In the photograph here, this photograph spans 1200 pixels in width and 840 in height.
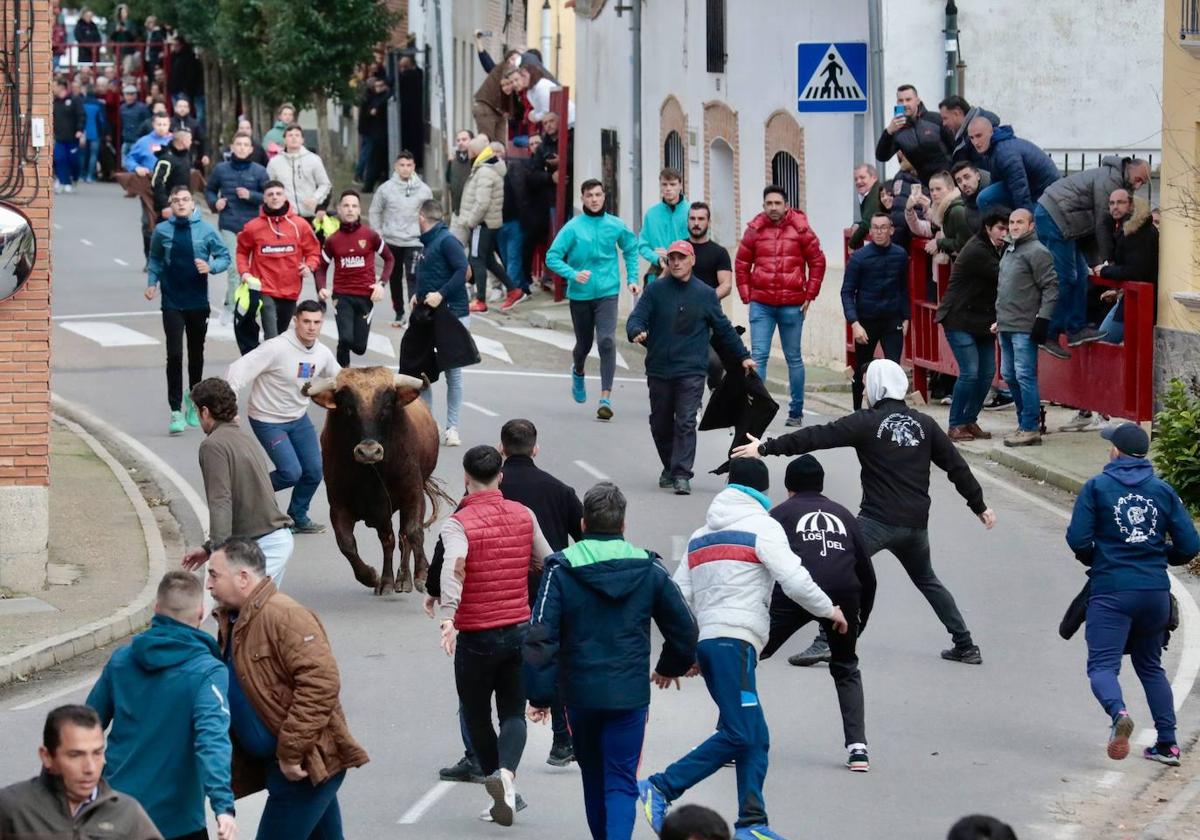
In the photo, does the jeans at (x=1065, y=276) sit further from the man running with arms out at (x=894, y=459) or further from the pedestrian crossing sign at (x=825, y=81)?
the man running with arms out at (x=894, y=459)

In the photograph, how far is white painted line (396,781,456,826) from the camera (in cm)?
1018

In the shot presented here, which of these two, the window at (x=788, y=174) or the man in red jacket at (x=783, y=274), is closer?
the man in red jacket at (x=783, y=274)

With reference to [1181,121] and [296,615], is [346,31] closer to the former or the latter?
[1181,121]

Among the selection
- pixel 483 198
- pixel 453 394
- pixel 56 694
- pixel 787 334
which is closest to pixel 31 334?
pixel 56 694

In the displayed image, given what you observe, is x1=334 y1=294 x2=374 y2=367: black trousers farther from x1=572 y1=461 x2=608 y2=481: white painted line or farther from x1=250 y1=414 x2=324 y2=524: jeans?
x1=250 y1=414 x2=324 y2=524: jeans

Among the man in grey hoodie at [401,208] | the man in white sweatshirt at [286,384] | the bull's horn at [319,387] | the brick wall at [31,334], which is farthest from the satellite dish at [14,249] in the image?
the man in grey hoodie at [401,208]

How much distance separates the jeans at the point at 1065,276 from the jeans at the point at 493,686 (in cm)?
1099

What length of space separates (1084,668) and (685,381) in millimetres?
5103

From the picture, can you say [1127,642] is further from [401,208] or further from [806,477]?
[401,208]

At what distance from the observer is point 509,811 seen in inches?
392

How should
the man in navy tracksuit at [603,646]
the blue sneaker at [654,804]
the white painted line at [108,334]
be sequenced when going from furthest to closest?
1. the white painted line at [108,334]
2. the blue sneaker at [654,804]
3. the man in navy tracksuit at [603,646]

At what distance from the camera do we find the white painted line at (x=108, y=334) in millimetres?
26438

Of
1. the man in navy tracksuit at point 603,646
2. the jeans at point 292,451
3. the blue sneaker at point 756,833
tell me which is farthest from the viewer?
the jeans at point 292,451

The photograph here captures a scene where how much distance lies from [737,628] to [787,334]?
36.1 feet
